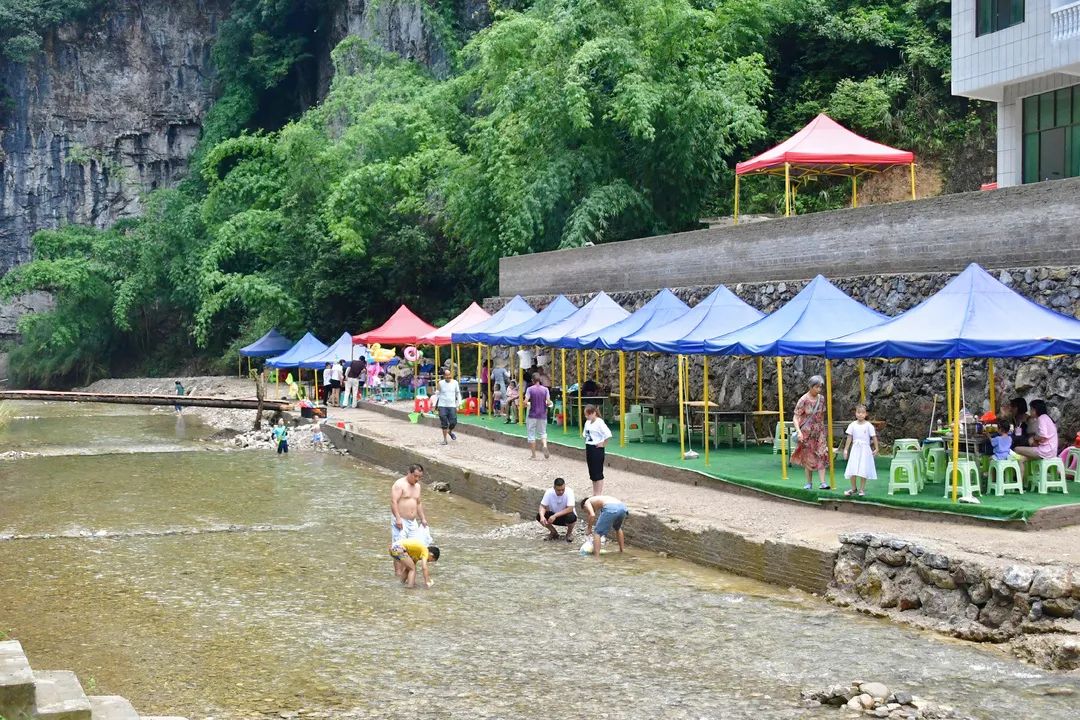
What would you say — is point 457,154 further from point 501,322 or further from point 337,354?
point 501,322

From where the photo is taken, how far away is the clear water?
923cm

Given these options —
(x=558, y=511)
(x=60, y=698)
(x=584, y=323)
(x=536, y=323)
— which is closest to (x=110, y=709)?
(x=60, y=698)

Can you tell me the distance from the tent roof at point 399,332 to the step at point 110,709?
87.0 feet

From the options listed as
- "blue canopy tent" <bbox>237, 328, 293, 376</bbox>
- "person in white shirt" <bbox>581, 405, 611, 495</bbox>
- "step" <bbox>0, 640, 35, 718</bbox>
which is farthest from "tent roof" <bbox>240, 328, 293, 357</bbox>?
"step" <bbox>0, 640, 35, 718</bbox>

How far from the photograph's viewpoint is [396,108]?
4491 centimetres

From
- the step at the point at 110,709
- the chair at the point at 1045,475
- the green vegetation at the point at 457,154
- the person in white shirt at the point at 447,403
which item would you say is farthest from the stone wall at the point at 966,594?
the green vegetation at the point at 457,154

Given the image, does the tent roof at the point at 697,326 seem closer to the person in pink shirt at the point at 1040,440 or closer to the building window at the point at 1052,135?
the person in pink shirt at the point at 1040,440

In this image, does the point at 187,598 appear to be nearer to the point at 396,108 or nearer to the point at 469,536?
the point at 469,536

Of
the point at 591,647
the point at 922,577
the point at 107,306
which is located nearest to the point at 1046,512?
the point at 922,577

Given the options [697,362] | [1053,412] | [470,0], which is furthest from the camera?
[470,0]

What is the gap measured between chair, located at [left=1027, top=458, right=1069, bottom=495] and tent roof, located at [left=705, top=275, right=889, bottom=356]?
3.12m

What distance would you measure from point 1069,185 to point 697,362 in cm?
855

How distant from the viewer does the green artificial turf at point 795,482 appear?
524 inches

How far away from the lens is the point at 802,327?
17.4 metres
